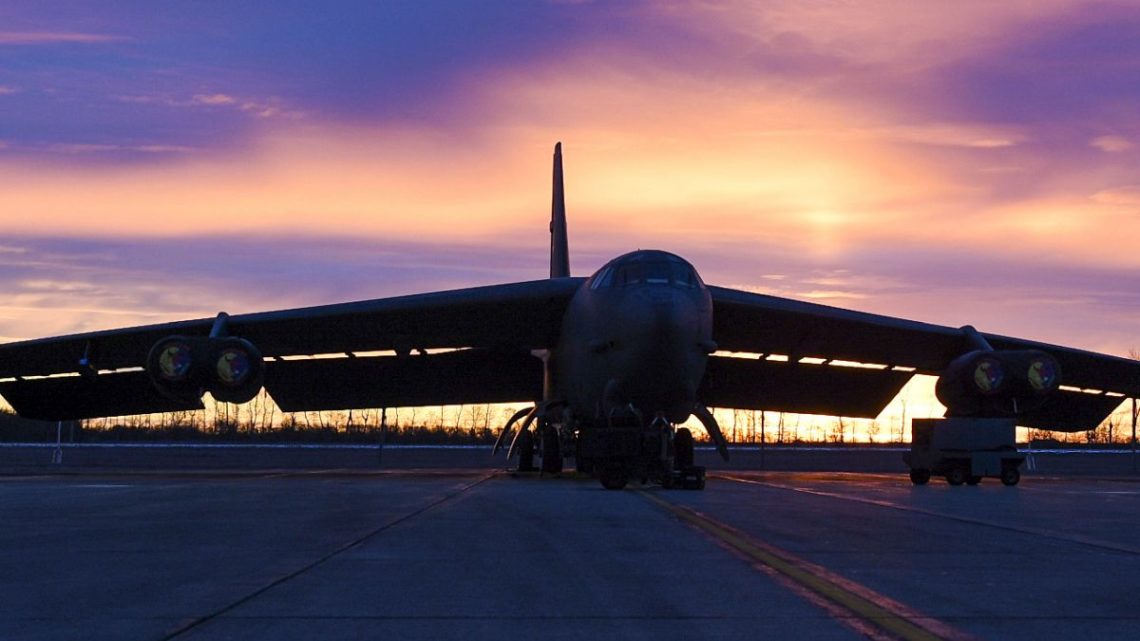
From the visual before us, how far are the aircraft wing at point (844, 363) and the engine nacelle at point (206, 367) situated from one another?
368 inches

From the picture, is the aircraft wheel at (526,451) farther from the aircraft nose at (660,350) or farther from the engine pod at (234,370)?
the aircraft nose at (660,350)

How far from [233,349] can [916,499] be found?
1311cm

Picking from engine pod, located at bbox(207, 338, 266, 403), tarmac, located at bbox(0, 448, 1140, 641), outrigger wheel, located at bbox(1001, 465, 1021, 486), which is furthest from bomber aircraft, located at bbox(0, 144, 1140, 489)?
tarmac, located at bbox(0, 448, 1140, 641)

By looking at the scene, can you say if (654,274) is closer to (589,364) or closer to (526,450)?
(589,364)

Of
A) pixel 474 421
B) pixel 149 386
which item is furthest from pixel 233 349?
pixel 474 421

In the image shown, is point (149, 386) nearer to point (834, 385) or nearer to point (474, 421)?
point (834, 385)

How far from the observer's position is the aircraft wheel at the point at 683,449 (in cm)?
2408

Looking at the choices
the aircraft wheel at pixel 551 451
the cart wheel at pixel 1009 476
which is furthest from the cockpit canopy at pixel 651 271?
the cart wheel at pixel 1009 476

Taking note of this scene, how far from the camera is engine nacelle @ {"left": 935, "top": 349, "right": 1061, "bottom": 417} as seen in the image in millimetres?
26641

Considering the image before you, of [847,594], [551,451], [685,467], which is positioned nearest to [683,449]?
[685,467]

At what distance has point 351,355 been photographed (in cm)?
3105

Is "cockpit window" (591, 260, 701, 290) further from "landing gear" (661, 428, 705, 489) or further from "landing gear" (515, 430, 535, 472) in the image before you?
"landing gear" (515, 430, 535, 472)

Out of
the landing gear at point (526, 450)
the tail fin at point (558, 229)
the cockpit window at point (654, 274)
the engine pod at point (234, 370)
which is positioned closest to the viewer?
the cockpit window at point (654, 274)

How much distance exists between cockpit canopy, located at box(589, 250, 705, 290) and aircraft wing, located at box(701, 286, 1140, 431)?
3.85 metres
